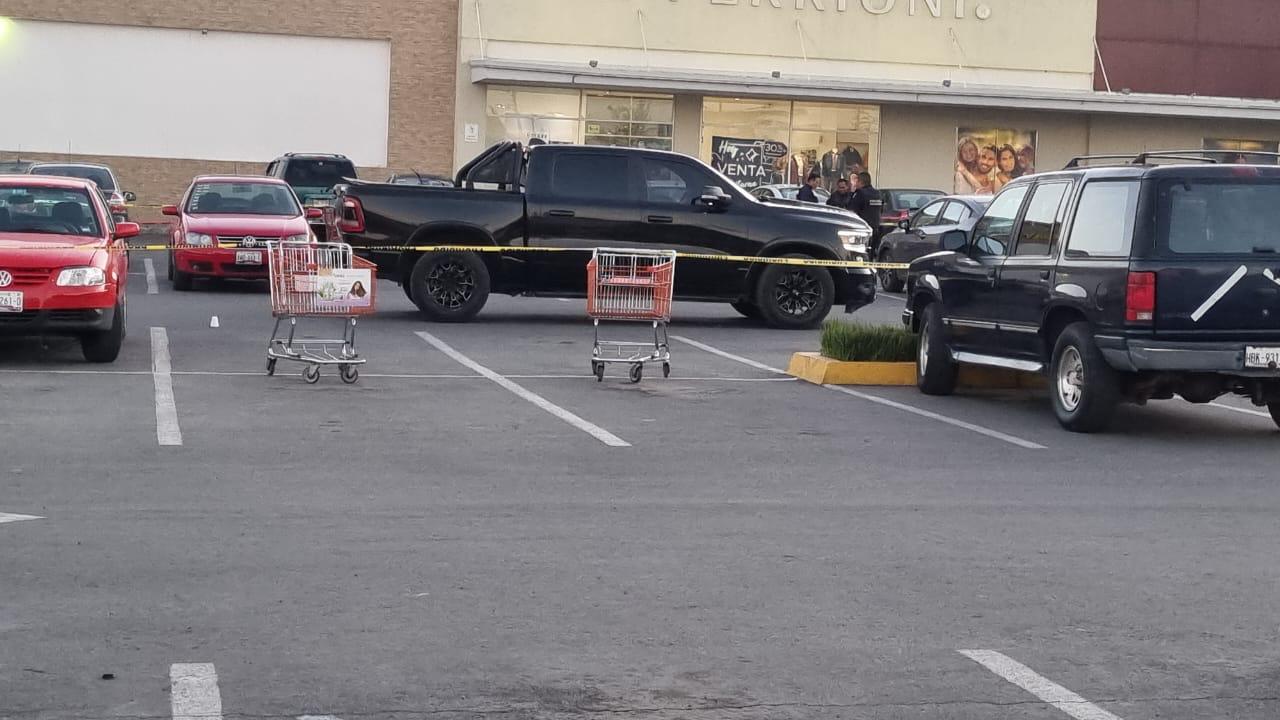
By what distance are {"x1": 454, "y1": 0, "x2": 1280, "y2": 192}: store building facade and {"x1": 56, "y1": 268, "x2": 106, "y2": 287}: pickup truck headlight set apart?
1027 inches

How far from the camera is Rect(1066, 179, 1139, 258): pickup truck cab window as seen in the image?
12.1 m

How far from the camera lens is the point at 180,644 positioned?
20.5 ft

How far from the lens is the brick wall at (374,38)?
135 ft

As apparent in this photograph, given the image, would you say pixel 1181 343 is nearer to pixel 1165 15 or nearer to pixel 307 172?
pixel 307 172

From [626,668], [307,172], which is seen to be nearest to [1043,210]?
[626,668]

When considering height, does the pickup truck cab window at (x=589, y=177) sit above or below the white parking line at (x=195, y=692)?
above

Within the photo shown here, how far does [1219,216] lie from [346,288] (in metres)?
6.62

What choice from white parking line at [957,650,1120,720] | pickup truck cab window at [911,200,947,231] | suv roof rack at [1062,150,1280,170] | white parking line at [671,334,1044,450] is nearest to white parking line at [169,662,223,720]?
white parking line at [957,650,1120,720]

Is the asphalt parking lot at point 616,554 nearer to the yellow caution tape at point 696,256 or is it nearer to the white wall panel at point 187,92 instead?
the yellow caution tape at point 696,256

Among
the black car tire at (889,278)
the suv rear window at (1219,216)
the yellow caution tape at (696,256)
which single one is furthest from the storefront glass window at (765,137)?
the suv rear window at (1219,216)

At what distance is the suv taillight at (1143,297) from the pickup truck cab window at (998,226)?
1.96 m

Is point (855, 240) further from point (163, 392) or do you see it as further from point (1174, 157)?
point (163, 392)

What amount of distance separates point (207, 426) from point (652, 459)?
300 centimetres

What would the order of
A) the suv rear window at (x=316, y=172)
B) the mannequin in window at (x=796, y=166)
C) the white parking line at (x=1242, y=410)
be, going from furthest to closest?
the mannequin in window at (x=796, y=166) → the suv rear window at (x=316, y=172) → the white parking line at (x=1242, y=410)
